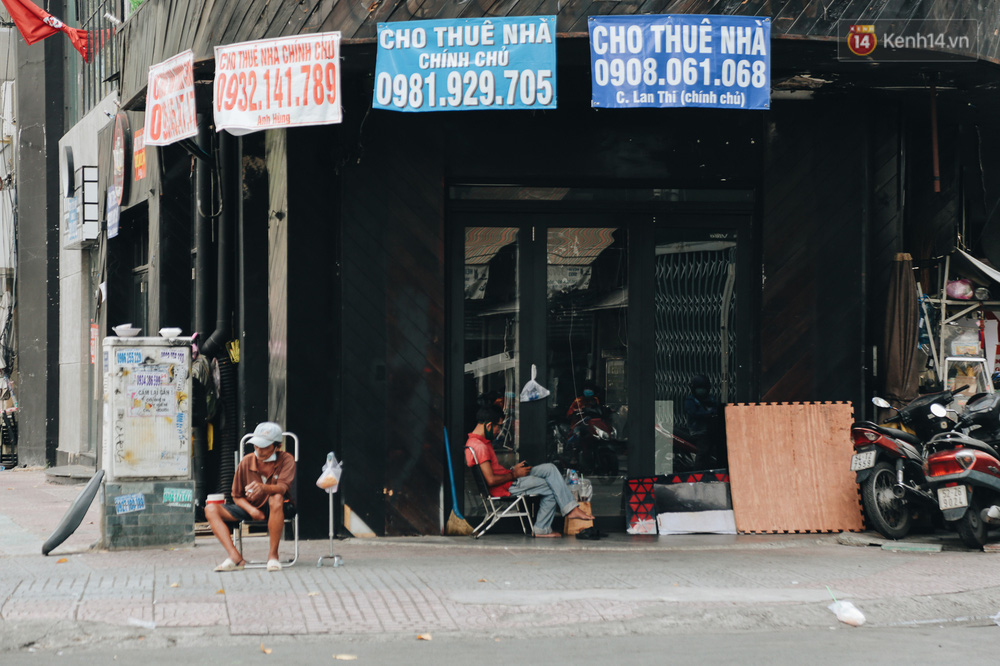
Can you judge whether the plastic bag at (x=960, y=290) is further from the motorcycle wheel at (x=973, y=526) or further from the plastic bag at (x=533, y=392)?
the plastic bag at (x=533, y=392)

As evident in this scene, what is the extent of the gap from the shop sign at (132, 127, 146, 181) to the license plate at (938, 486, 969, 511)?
9.70 metres

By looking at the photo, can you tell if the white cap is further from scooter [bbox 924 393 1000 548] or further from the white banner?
scooter [bbox 924 393 1000 548]

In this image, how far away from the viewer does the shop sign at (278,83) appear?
31.9 feet

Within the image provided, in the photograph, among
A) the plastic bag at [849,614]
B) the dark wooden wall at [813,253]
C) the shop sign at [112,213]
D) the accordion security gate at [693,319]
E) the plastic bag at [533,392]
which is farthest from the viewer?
the shop sign at [112,213]

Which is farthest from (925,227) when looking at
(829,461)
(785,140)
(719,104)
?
(719,104)

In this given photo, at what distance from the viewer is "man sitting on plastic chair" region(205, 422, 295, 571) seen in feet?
29.8

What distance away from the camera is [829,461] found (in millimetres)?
11258

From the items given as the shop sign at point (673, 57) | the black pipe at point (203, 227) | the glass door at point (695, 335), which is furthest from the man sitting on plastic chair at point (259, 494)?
the glass door at point (695, 335)

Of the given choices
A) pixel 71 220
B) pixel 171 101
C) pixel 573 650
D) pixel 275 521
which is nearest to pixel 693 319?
pixel 275 521

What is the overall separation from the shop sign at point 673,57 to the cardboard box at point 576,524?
154 inches

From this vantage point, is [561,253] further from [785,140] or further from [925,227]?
[925,227]

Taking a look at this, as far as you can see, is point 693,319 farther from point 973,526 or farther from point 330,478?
point 330,478

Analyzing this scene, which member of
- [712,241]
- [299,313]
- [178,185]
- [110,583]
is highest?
[178,185]

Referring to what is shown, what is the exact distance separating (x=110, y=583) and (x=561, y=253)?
5281 millimetres
